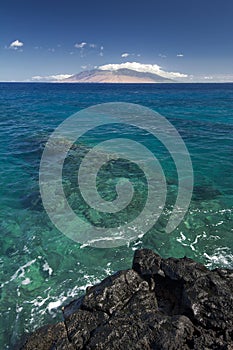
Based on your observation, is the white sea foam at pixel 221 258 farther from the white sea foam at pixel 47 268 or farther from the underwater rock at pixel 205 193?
the white sea foam at pixel 47 268

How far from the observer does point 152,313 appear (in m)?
7.39

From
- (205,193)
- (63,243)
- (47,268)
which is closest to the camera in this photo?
(47,268)

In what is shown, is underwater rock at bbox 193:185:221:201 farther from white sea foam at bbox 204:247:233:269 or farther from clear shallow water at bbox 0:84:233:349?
white sea foam at bbox 204:247:233:269

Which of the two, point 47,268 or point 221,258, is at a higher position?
point 221,258

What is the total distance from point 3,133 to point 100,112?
2670 cm

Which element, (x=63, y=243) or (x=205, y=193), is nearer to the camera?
(x=63, y=243)

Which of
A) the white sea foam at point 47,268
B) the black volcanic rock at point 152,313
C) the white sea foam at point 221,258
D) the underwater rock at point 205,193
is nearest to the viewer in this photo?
the black volcanic rock at point 152,313

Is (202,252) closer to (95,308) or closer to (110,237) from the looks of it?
(110,237)

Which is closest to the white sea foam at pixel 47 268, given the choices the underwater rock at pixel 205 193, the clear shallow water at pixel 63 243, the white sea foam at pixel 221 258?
the clear shallow water at pixel 63 243

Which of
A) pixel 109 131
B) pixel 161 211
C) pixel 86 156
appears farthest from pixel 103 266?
pixel 109 131

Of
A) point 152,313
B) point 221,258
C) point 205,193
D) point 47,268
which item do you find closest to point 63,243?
point 47,268

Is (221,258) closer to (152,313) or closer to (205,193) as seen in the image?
(152,313)

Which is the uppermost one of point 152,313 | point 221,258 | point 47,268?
point 152,313

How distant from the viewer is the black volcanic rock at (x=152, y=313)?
6.69m
